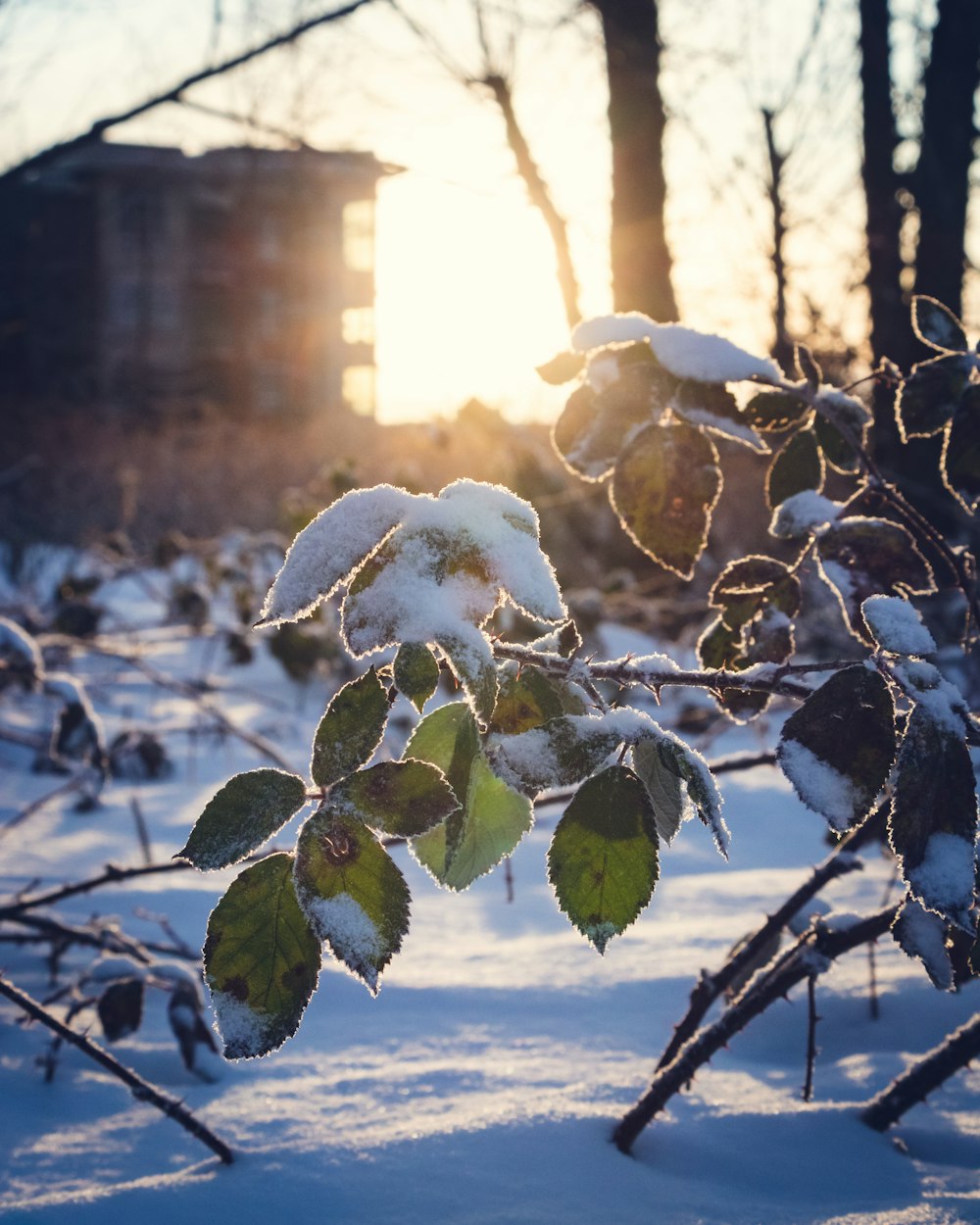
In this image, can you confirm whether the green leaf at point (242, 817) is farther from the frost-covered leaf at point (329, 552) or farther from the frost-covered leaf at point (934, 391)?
the frost-covered leaf at point (934, 391)

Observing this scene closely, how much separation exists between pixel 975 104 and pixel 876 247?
1.36 metres

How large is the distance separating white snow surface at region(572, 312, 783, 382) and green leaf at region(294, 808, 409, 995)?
393 mm

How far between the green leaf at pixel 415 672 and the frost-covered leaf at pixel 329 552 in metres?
0.05

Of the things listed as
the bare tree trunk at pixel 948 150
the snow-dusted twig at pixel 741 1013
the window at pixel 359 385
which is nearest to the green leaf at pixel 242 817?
the snow-dusted twig at pixel 741 1013

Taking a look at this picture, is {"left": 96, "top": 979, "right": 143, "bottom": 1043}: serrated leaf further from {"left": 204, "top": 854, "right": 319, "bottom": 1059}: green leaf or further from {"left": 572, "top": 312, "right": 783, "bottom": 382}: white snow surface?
{"left": 572, "top": 312, "right": 783, "bottom": 382}: white snow surface

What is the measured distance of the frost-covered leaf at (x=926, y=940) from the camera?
2.12 ft

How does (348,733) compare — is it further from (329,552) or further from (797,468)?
(797,468)

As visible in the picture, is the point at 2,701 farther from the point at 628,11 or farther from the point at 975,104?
the point at 975,104

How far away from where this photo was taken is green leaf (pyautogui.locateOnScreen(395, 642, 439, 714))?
0.52 metres

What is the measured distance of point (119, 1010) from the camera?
1.17 meters

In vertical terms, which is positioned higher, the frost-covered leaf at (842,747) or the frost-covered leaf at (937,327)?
the frost-covered leaf at (937,327)

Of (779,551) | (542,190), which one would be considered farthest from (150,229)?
(779,551)

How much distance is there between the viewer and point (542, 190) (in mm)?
5719

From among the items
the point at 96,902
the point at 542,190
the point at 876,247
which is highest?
the point at 542,190
